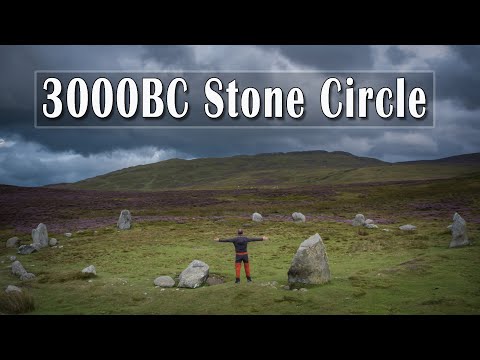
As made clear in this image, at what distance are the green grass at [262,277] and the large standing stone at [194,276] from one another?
3.38 feet

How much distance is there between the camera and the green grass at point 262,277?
15391 millimetres

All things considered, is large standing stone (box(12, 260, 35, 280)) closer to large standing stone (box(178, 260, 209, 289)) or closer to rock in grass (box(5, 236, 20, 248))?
large standing stone (box(178, 260, 209, 289))

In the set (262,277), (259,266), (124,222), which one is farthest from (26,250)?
(262,277)

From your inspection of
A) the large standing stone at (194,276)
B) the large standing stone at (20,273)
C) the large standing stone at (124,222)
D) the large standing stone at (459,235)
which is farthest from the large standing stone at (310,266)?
the large standing stone at (124,222)

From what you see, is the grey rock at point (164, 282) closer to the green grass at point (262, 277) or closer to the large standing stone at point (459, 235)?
the green grass at point (262, 277)

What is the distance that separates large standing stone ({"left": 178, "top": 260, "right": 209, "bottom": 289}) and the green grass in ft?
3.38

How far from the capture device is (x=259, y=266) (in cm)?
2436

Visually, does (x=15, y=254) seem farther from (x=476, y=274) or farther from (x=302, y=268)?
(x=476, y=274)

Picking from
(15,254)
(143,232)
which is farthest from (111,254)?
(143,232)

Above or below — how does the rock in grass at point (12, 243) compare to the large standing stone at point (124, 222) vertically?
below

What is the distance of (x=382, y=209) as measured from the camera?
58.3 metres

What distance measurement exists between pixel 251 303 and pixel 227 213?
4119cm

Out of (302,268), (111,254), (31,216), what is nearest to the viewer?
(302,268)

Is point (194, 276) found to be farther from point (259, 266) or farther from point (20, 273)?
point (20, 273)
